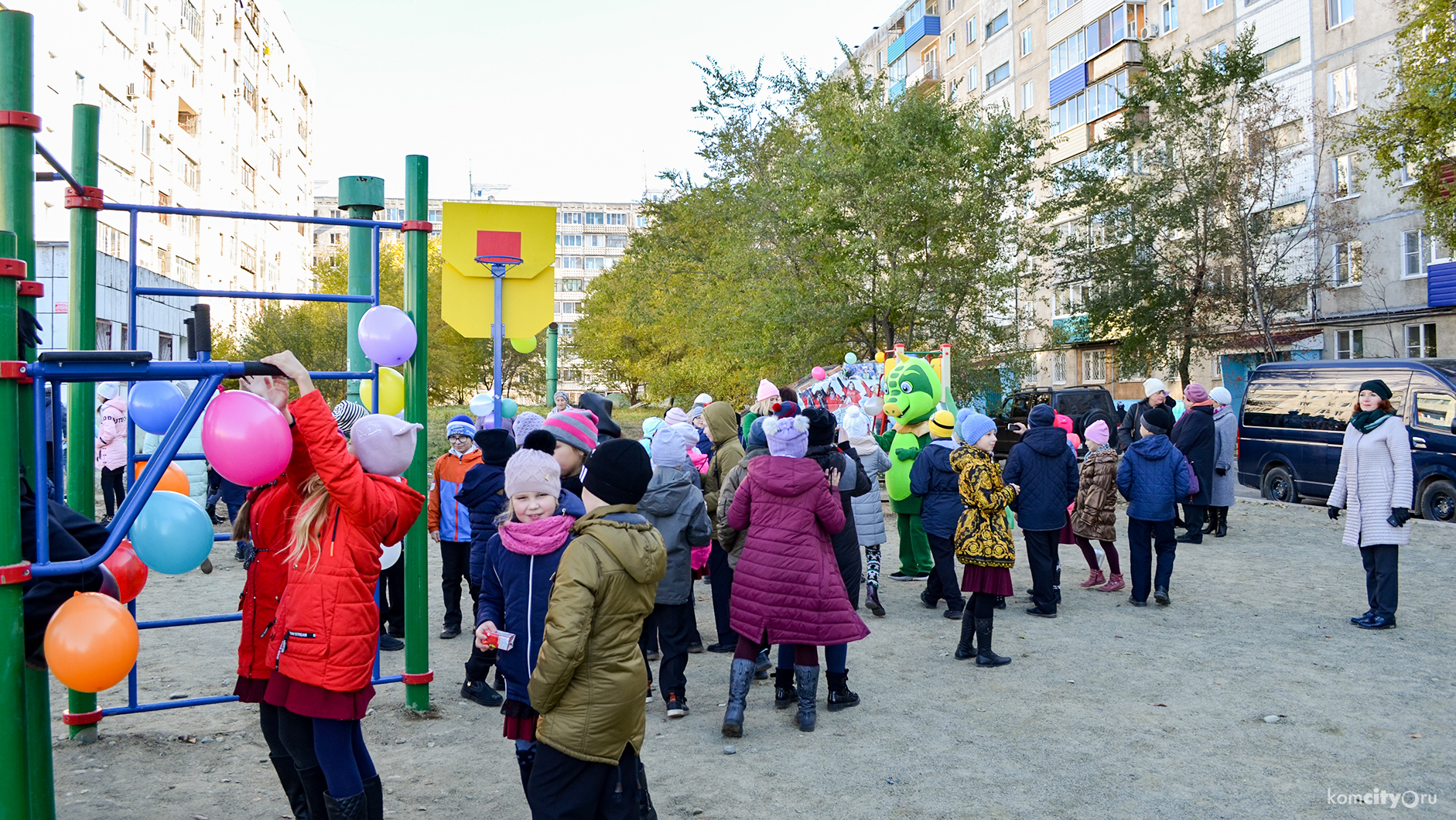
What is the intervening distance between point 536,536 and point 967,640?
4.24m

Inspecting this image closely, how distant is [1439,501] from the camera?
13633mm

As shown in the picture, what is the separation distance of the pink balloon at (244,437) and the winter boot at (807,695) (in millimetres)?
3160

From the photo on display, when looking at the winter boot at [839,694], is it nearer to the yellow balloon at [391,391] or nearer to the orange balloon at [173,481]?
the yellow balloon at [391,391]

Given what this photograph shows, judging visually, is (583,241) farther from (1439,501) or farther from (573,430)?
(573,430)

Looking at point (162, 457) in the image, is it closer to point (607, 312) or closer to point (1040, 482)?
point (1040, 482)

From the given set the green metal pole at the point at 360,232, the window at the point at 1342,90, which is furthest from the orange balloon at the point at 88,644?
the window at the point at 1342,90

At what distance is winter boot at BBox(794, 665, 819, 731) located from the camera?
18.1 ft

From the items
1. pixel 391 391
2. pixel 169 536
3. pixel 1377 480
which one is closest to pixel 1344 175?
pixel 1377 480

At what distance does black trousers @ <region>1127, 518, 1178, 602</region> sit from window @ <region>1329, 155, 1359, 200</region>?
84.2 feet

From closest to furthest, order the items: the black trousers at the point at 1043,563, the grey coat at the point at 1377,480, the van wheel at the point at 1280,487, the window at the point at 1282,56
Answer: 1. the grey coat at the point at 1377,480
2. the black trousers at the point at 1043,563
3. the van wheel at the point at 1280,487
4. the window at the point at 1282,56

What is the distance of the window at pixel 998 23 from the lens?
4694 cm

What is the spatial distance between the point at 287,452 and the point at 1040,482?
6.28m

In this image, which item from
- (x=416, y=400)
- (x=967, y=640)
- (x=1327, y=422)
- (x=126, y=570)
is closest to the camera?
(x=126, y=570)

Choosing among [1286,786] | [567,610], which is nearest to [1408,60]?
[1286,786]
